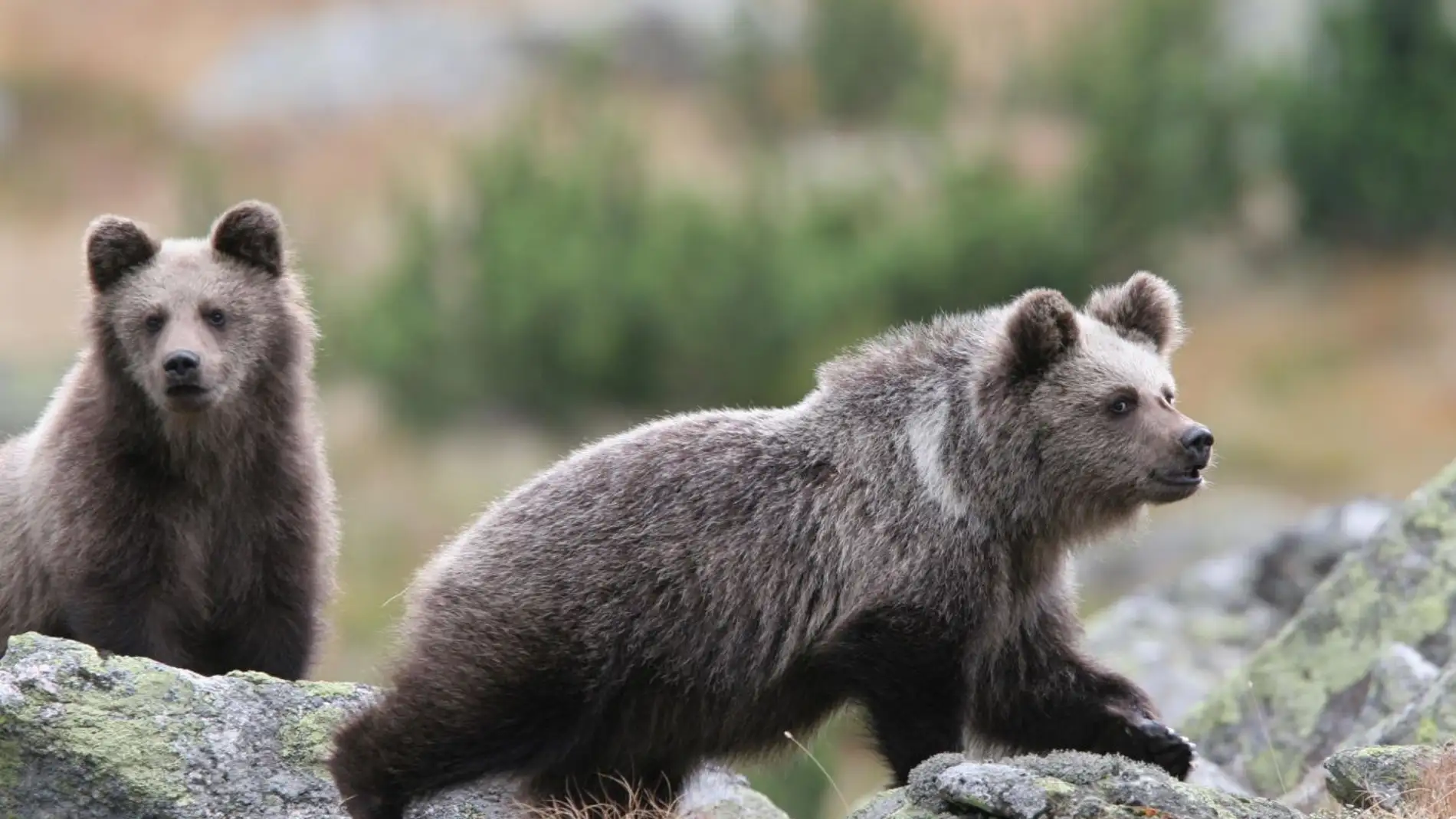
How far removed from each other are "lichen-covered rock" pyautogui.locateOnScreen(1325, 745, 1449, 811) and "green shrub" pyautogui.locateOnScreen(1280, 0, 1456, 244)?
28396mm

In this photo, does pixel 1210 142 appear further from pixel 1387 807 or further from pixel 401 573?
pixel 1387 807

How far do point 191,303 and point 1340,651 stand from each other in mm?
5646

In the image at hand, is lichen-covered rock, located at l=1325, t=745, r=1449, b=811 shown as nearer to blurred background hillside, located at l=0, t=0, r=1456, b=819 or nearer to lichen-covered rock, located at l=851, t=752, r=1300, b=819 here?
lichen-covered rock, located at l=851, t=752, r=1300, b=819

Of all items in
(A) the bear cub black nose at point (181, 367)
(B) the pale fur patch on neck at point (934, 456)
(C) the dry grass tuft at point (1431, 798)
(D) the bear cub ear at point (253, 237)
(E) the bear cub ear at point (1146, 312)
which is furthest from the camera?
(D) the bear cub ear at point (253, 237)

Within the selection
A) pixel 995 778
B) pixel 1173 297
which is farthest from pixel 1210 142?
pixel 995 778

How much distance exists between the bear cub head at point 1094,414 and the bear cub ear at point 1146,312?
0.32 m

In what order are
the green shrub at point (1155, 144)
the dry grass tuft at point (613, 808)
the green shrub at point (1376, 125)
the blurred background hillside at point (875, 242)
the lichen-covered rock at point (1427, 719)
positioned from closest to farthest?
the dry grass tuft at point (613, 808) → the lichen-covered rock at point (1427, 719) → the blurred background hillside at point (875, 242) → the green shrub at point (1376, 125) → the green shrub at point (1155, 144)

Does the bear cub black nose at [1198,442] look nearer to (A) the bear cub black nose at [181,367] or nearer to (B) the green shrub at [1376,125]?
(A) the bear cub black nose at [181,367]

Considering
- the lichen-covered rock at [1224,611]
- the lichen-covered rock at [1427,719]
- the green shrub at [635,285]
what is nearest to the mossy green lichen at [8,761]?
the lichen-covered rock at [1427,719]

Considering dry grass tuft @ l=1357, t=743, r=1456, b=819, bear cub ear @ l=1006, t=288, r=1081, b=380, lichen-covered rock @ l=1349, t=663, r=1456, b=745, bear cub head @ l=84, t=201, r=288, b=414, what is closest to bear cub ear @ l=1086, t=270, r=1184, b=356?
bear cub ear @ l=1006, t=288, r=1081, b=380

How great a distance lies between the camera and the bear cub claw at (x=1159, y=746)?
7.34 metres

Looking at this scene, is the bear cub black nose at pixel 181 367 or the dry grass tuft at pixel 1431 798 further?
the bear cub black nose at pixel 181 367

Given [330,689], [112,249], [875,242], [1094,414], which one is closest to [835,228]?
A: [875,242]

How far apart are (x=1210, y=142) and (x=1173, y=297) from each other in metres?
28.5
